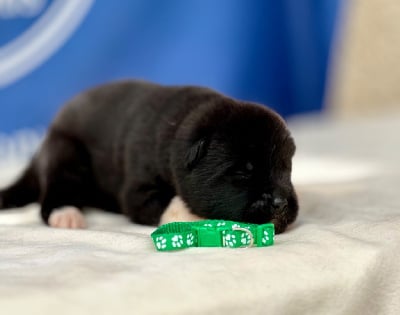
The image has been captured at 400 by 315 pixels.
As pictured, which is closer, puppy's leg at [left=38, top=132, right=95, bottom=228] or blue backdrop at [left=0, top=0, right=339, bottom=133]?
puppy's leg at [left=38, top=132, right=95, bottom=228]

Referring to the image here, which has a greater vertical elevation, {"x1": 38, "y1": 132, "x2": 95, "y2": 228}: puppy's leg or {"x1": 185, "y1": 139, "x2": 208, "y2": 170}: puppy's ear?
{"x1": 185, "y1": 139, "x2": 208, "y2": 170}: puppy's ear

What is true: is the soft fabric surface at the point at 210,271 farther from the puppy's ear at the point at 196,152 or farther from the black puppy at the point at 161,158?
the puppy's ear at the point at 196,152

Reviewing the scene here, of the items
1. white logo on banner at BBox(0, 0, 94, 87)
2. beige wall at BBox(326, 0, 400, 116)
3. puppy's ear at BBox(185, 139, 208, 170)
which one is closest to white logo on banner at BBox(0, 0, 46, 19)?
white logo on banner at BBox(0, 0, 94, 87)

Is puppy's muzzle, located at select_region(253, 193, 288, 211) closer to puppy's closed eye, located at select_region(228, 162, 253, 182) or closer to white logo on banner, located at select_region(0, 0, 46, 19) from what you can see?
puppy's closed eye, located at select_region(228, 162, 253, 182)

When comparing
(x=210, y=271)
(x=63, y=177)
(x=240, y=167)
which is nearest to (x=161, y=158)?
(x=240, y=167)

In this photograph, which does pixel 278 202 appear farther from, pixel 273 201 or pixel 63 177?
pixel 63 177

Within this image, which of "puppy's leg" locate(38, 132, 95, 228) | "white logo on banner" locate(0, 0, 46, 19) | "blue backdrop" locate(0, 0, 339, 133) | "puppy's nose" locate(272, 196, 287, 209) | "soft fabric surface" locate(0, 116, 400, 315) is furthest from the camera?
→ "blue backdrop" locate(0, 0, 339, 133)

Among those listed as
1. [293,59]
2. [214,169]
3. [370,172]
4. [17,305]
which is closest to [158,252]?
[214,169]
